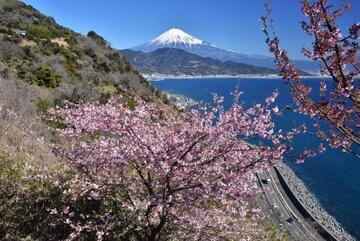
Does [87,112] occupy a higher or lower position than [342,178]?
higher

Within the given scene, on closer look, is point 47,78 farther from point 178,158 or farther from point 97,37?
point 97,37

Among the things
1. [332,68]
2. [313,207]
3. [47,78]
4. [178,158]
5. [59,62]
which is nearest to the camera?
[332,68]

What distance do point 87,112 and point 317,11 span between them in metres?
3.49

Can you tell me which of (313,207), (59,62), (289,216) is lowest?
(313,207)

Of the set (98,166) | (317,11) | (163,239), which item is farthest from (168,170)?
(317,11)

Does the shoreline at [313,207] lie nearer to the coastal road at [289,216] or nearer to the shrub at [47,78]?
the coastal road at [289,216]

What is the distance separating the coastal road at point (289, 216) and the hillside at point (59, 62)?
16059 millimetres

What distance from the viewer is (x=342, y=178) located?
211ft

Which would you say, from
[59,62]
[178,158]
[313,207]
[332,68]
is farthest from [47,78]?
[313,207]

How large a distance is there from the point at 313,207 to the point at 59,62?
30.8 m

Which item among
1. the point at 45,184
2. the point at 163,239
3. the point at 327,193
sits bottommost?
the point at 327,193

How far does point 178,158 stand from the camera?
6180 millimetres

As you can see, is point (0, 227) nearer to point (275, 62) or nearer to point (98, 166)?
point (98, 166)

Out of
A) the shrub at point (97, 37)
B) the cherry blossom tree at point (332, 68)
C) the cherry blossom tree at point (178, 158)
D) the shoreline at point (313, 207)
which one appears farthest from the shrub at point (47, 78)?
the cherry blossom tree at point (332, 68)
